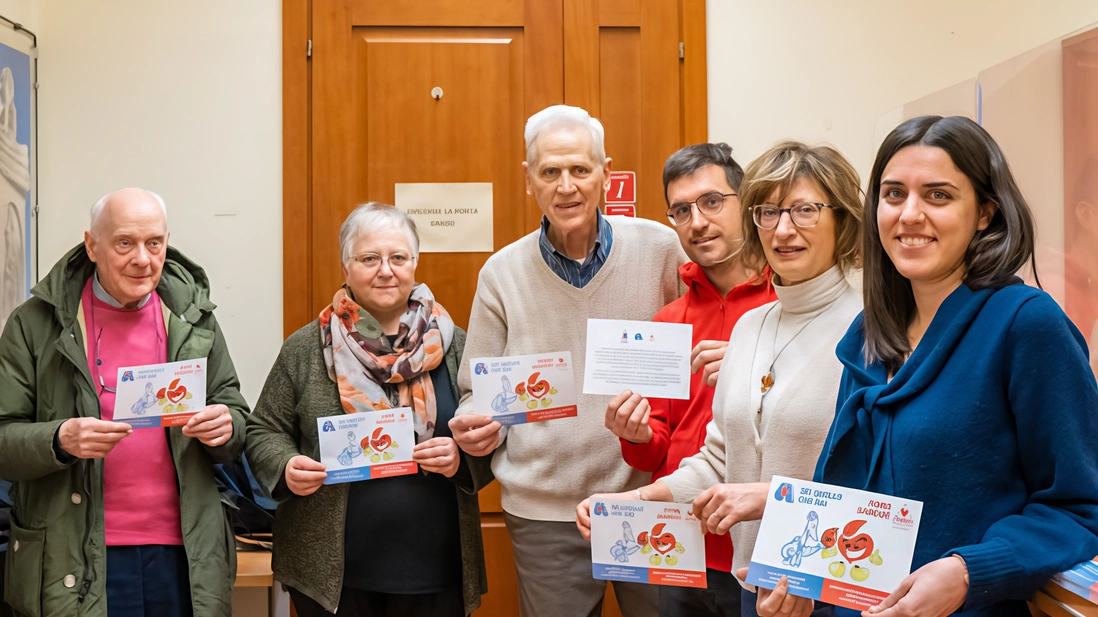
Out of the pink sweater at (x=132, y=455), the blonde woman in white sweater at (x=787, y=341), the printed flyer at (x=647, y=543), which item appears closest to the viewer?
the blonde woman in white sweater at (x=787, y=341)

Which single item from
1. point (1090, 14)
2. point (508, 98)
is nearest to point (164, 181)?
point (508, 98)

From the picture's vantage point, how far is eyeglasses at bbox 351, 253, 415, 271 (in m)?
2.44

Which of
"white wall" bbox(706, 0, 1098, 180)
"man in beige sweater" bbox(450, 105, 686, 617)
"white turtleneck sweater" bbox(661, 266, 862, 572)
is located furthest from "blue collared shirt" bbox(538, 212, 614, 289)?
"white wall" bbox(706, 0, 1098, 180)

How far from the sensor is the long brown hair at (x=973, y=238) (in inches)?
52.6

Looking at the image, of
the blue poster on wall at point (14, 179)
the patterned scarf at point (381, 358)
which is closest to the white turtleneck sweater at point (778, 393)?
the patterned scarf at point (381, 358)

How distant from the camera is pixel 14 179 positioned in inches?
125

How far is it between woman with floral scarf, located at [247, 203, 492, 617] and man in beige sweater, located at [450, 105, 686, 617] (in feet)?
0.42

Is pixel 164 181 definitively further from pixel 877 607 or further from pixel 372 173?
pixel 877 607

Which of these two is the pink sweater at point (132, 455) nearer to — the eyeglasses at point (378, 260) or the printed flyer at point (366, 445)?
the printed flyer at point (366, 445)

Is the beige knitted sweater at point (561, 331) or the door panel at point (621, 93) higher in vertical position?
the door panel at point (621, 93)

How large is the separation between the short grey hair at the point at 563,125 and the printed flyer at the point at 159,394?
1.06m

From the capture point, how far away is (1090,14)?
3.47m

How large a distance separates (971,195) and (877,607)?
0.66 meters

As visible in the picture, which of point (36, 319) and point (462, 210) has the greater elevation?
point (462, 210)
